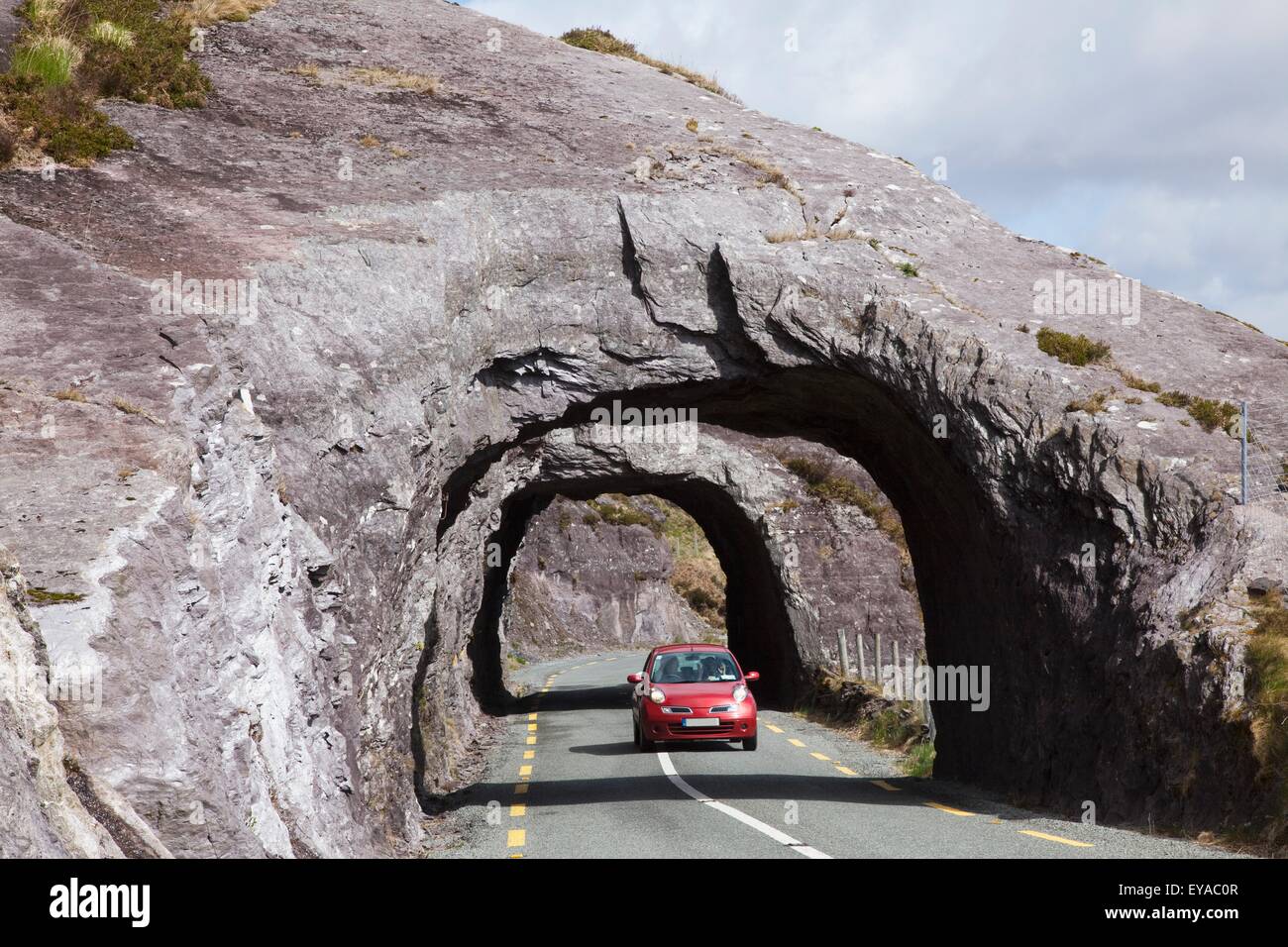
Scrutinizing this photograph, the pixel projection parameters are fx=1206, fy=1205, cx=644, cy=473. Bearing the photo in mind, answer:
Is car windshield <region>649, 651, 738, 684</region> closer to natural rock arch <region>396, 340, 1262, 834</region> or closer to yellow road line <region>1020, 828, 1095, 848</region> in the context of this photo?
natural rock arch <region>396, 340, 1262, 834</region>

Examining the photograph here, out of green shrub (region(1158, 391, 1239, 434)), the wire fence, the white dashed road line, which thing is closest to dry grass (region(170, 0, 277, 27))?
the white dashed road line

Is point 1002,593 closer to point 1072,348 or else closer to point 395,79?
point 1072,348

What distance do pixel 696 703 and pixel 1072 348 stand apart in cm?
894

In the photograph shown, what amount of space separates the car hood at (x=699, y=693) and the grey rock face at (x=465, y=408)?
12.8ft

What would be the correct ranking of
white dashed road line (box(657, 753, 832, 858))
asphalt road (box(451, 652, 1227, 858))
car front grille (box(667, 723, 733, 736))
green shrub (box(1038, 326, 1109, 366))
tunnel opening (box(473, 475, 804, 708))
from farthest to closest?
tunnel opening (box(473, 475, 804, 708)), car front grille (box(667, 723, 733, 736)), green shrub (box(1038, 326, 1109, 366)), asphalt road (box(451, 652, 1227, 858)), white dashed road line (box(657, 753, 832, 858))

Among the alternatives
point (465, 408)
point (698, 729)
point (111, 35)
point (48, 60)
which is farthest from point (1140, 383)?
point (111, 35)

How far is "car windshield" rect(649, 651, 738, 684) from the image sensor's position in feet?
71.1

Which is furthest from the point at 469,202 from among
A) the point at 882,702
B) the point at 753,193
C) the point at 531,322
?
the point at 882,702

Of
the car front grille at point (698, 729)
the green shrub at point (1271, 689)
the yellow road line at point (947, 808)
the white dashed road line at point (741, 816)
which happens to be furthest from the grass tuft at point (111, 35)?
the green shrub at point (1271, 689)

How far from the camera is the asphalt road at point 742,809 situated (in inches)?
444

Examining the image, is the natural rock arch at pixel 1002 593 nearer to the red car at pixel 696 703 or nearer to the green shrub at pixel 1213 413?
the green shrub at pixel 1213 413

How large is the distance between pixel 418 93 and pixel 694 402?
7.65 m

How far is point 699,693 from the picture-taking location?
69.6ft

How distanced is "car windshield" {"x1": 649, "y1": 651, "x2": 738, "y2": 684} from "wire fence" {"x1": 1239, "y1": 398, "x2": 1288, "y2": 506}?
9.82 metres
